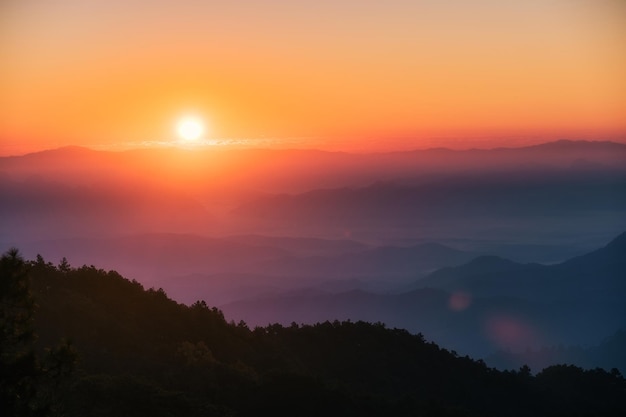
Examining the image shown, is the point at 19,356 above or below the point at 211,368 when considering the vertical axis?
above

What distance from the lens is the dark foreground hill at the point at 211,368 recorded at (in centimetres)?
1600

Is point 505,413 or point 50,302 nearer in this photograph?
point 50,302

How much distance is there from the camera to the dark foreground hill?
16000 millimetres

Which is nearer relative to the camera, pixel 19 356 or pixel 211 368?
pixel 19 356

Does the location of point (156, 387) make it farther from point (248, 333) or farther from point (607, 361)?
point (607, 361)

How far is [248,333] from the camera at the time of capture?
42812 mm

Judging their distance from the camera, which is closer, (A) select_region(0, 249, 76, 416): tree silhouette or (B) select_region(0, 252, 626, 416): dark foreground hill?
(A) select_region(0, 249, 76, 416): tree silhouette

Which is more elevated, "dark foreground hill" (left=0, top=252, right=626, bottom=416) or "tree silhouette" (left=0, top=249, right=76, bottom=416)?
"tree silhouette" (left=0, top=249, right=76, bottom=416)

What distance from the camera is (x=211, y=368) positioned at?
98.8 feet

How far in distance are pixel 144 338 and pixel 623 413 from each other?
28.9 meters

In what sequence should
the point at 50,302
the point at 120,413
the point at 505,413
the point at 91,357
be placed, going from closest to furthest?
the point at 120,413
the point at 91,357
the point at 50,302
the point at 505,413

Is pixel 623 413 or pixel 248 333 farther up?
pixel 248 333

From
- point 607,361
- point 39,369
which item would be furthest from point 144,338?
point 607,361

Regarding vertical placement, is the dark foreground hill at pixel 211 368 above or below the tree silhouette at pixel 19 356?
below
